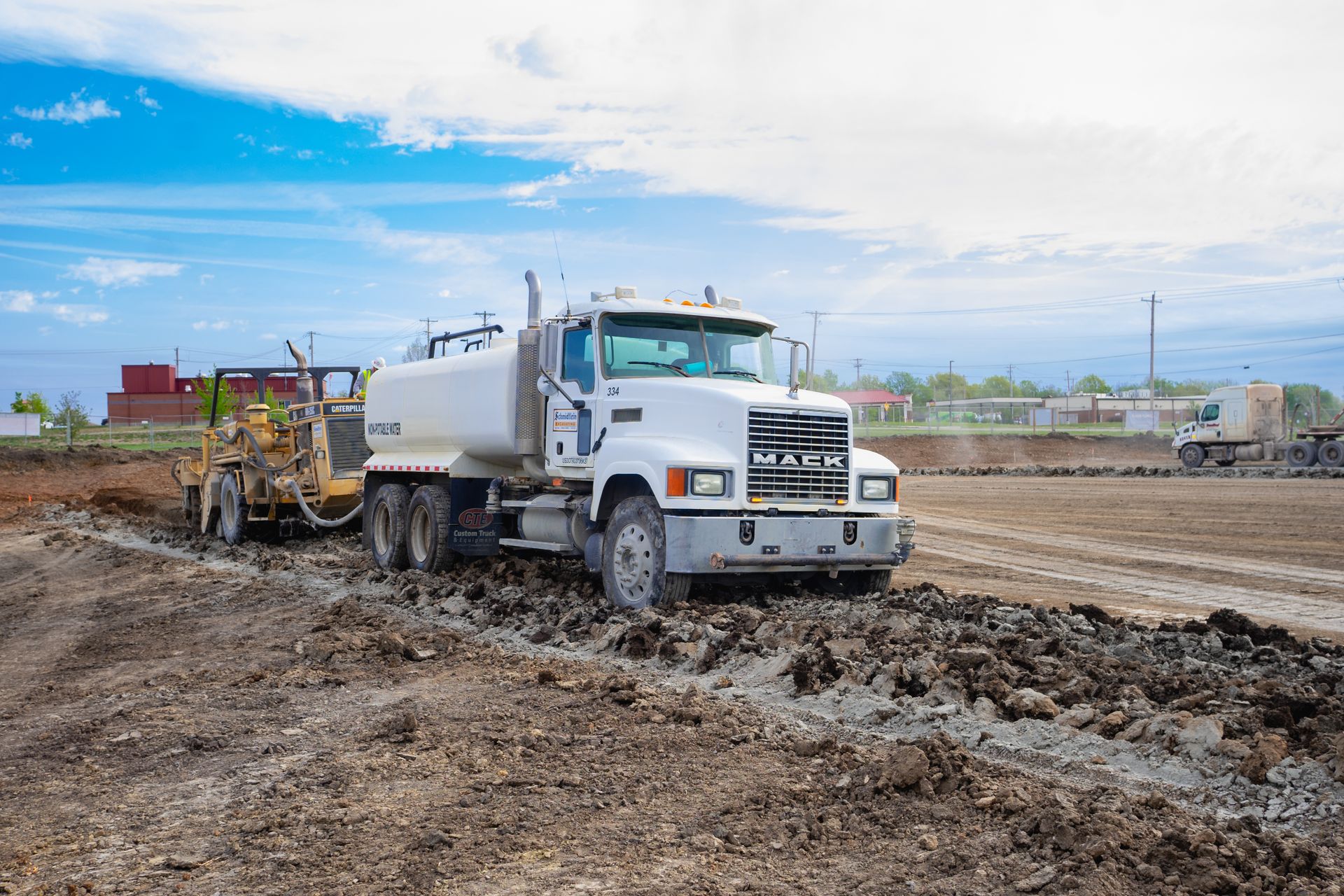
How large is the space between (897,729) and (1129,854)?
2178 millimetres

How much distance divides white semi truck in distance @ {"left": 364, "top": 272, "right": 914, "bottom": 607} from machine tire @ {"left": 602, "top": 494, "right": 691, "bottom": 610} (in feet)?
0.06

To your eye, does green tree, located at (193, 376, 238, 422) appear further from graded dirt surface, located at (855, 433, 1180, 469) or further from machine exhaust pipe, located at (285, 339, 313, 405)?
graded dirt surface, located at (855, 433, 1180, 469)

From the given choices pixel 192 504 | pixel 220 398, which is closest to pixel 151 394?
pixel 220 398

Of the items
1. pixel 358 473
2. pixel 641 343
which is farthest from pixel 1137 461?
Answer: pixel 641 343

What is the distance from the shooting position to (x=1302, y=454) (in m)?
37.5

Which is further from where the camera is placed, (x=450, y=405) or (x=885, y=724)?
(x=450, y=405)

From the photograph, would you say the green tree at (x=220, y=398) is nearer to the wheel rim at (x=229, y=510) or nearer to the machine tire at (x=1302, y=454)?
the wheel rim at (x=229, y=510)

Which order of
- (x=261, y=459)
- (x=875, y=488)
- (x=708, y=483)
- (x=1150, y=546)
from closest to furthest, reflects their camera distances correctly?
(x=708, y=483) → (x=875, y=488) → (x=1150, y=546) → (x=261, y=459)

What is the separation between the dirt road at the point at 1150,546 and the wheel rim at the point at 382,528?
22.8 ft

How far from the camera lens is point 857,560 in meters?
11.1

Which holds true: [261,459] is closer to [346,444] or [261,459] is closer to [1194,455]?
[346,444]

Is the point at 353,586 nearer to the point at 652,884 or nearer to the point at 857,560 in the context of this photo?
the point at 857,560

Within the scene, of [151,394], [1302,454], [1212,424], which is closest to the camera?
[1302,454]

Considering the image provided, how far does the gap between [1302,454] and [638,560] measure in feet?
111
